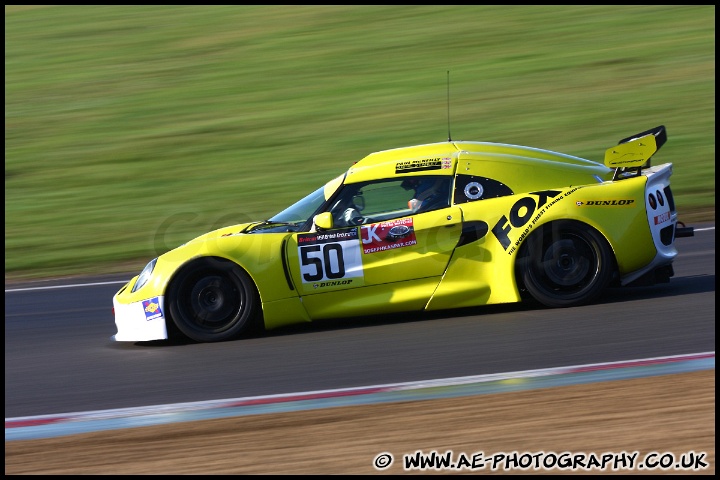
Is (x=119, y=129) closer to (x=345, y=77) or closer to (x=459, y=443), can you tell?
(x=345, y=77)

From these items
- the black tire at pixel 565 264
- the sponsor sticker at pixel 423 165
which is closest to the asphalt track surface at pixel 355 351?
the black tire at pixel 565 264

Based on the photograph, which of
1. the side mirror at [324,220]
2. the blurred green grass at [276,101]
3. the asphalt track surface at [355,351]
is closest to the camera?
the asphalt track surface at [355,351]

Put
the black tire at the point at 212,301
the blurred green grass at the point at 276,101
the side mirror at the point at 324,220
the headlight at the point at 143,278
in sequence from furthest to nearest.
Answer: the blurred green grass at the point at 276,101
the headlight at the point at 143,278
the black tire at the point at 212,301
the side mirror at the point at 324,220

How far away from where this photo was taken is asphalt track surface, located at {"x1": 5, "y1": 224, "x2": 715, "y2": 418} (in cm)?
614

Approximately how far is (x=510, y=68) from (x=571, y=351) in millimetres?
11824

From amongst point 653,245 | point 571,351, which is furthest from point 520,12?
point 571,351

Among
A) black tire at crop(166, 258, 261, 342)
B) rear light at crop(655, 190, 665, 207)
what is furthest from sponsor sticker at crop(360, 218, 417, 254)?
rear light at crop(655, 190, 665, 207)

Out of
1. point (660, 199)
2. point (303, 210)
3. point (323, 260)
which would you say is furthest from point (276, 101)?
point (660, 199)

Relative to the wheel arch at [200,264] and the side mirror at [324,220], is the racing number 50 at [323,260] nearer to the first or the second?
the side mirror at [324,220]

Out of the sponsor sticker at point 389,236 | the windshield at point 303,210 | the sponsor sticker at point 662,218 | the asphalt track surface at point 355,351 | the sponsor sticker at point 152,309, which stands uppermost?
the windshield at point 303,210

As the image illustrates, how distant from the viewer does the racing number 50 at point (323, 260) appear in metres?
7.19

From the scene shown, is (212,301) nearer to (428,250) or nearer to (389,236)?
(389,236)

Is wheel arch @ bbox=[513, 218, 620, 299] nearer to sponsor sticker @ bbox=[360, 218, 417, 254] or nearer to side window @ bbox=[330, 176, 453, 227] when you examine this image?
side window @ bbox=[330, 176, 453, 227]

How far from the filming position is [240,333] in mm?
7348
